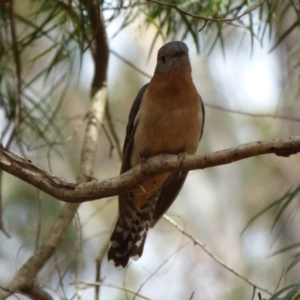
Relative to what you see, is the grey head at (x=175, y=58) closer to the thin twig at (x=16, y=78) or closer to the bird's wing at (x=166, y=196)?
the bird's wing at (x=166, y=196)

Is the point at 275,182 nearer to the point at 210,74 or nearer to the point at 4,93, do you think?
the point at 210,74

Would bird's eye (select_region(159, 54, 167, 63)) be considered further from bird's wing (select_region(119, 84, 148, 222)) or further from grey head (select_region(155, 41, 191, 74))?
bird's wing (select_region(119, 84, 148, 222))

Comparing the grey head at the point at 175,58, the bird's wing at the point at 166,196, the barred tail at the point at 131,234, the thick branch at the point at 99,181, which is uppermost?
the grey head at the point at 175,58

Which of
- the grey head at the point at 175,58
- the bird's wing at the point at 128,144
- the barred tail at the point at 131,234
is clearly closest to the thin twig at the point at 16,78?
the bird's wing at the point at 128,144

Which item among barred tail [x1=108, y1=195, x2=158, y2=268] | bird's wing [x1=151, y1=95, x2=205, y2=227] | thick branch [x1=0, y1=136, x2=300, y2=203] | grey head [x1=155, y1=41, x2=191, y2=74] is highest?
grey head [x1=155, y1=41, x2=191, y2=74]

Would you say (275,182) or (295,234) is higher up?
(275,182)

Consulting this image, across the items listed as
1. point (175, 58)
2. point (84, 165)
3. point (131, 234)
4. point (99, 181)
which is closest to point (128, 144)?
point (84, 165)

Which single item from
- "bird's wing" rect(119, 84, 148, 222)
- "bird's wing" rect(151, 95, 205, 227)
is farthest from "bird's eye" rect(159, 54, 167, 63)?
"bird's wing" rect(151, 95, 205, 227)

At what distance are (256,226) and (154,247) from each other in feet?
10.6

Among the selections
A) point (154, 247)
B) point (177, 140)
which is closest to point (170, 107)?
point (177, 140)

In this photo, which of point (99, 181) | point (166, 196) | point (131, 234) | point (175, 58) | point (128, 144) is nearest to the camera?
point (99, 181)

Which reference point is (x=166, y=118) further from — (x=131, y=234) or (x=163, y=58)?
(x=131, y=234)

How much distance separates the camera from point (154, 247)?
10.4 metres

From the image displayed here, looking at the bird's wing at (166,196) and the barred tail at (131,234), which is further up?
the bird's wing at (166,196)
